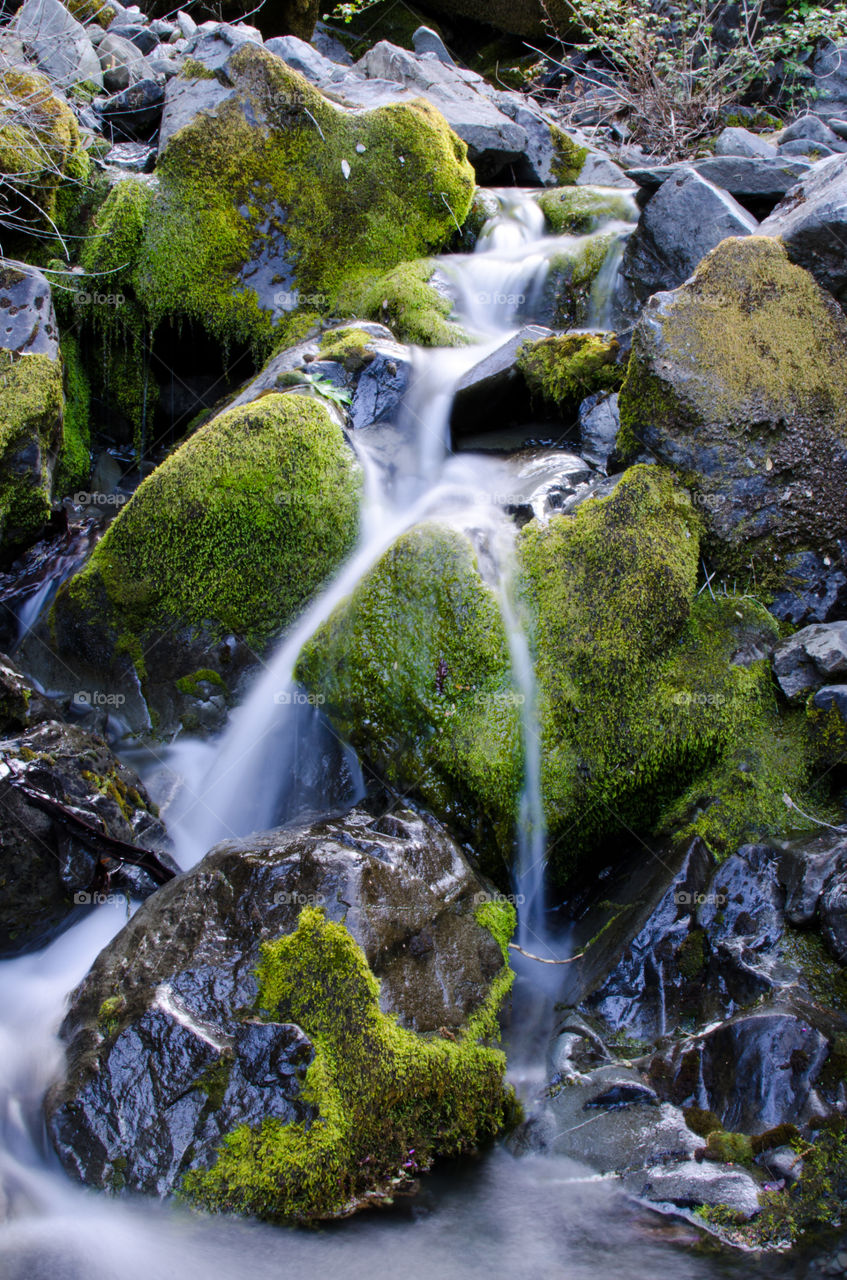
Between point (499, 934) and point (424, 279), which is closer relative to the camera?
point (499, 934)

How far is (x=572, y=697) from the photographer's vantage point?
13.3ft

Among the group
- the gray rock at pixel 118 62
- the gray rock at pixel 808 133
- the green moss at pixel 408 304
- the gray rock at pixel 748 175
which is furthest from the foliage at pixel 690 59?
the gray rock at pixel 118 62

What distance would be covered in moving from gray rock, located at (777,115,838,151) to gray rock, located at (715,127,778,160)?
2.52 feet

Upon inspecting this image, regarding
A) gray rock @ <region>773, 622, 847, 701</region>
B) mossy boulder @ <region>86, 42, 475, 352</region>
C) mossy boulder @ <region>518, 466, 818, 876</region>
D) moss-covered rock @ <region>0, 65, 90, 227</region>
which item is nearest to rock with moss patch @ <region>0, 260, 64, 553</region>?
moss-covered rock @ <region>0, 65, 90, 227</region>

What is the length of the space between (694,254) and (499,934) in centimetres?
563

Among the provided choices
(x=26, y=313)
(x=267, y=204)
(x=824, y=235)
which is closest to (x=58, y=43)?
(x=267, y=204)

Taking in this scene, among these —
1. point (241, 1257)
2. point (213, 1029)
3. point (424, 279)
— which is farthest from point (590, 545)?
point (424, 279)

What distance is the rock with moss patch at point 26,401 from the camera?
19.1 ft

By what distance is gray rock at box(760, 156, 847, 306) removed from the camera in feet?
Answer: 15.5

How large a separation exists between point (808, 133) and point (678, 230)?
4.29 meters

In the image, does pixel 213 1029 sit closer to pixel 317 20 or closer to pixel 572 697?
pixel 572 697

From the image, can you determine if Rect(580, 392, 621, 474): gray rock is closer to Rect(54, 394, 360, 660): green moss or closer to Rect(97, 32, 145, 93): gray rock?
Rect(54, 394, 360, 660): green moss

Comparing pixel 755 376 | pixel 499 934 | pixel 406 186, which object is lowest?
pixel 499 934

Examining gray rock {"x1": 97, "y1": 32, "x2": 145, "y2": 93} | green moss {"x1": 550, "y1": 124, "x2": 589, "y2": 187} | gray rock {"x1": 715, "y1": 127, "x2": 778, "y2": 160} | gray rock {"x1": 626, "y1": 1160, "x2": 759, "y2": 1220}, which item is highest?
gray rock {"x1": 97, "y1": 32, "x2": 145, "y2": 93}
